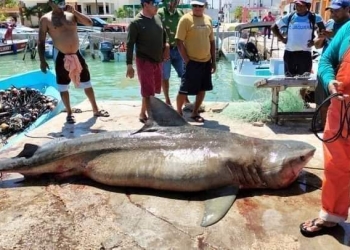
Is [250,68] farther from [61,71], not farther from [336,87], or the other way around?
[336,87]

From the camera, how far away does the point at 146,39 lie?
225 inches

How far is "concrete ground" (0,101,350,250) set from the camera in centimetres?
300

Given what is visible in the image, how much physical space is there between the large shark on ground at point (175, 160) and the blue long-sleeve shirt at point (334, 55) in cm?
102

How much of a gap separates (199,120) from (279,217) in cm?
297

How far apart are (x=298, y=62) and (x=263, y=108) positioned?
1079 mm

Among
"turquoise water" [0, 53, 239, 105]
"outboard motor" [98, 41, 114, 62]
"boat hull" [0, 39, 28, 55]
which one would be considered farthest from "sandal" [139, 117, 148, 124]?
"boat hull" [0, 39, 28, 55]

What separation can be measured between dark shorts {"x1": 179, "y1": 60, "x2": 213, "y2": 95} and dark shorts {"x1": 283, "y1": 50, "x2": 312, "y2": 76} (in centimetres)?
150

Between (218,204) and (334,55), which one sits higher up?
(334,55)

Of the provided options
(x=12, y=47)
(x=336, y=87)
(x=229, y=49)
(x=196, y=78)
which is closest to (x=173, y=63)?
(x=196, y=78)

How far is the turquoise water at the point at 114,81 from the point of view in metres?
15.1

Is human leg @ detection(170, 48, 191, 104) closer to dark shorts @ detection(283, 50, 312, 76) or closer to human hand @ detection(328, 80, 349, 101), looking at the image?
dark shorts @ detection(283, 50, 312, 76)

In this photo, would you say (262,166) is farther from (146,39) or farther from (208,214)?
(146,39)

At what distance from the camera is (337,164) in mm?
2789

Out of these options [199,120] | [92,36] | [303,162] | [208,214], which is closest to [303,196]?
[303,162]
